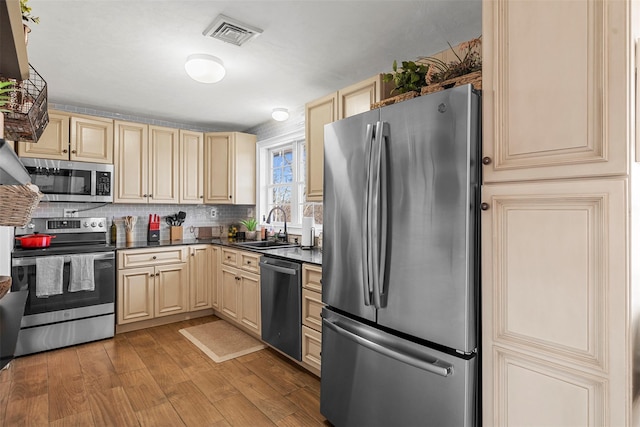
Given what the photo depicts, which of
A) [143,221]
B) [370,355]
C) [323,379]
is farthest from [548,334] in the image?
[143,221]

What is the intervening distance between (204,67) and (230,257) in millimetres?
2008

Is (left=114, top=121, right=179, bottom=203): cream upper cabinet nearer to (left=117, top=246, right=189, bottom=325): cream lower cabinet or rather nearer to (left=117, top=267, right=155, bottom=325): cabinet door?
(left=117, top=246, right=189, bottom=325): cream lower cabinet

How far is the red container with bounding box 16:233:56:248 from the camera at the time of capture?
3271 millimetres

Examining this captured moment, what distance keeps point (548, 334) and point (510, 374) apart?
0.24m

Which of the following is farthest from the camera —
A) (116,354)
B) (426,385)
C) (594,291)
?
(116,354)

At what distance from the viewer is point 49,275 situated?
10.5 ft

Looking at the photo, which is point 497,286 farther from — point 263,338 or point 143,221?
point 143,221

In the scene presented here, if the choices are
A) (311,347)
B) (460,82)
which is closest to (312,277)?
(311,347)

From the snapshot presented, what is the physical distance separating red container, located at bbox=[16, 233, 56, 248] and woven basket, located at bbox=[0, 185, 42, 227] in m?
3.15

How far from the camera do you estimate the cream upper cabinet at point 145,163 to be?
155 inches

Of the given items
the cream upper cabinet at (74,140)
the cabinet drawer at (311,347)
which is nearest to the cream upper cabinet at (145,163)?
the cream upper cabinet at (74,140)

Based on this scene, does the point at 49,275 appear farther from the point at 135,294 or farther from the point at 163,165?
the point at 163,165

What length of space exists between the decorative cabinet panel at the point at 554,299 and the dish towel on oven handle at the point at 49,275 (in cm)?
353

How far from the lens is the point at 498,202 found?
1413 millimetres
